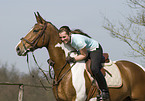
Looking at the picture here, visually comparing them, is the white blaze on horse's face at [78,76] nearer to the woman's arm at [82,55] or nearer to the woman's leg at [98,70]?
the woman's arm at [82,55]

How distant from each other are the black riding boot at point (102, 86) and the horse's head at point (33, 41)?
1348mm

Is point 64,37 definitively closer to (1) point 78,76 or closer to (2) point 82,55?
(2) point 82,55

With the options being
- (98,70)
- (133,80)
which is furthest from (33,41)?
(133,80)

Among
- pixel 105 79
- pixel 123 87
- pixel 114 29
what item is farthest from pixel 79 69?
pixel 114 29

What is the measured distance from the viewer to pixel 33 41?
15.8ft

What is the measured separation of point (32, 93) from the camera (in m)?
22.3

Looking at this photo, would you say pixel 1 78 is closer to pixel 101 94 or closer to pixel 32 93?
pixel 32 93

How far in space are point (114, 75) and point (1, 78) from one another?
62.0 ft

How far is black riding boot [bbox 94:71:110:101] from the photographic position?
4738mm

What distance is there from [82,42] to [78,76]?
0.74 metres

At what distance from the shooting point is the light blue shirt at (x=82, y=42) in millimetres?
4637

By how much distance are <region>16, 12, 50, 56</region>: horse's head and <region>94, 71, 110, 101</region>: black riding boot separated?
4.42 feet

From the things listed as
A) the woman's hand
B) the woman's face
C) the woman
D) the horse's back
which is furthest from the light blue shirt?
the horse's back

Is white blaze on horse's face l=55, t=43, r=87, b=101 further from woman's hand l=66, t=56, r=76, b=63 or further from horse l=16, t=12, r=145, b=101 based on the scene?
woman's hand l=66, t=56, r=76, b=63
